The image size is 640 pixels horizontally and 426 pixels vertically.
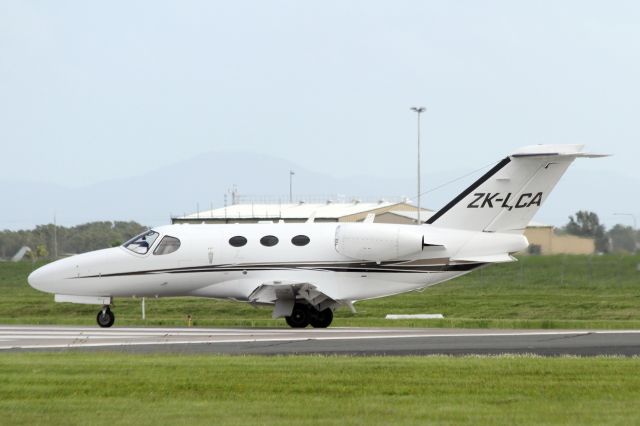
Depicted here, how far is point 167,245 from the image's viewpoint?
93.2 ft

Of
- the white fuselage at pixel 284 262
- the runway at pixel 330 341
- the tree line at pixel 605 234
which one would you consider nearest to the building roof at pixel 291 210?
the tree line at pixel 605 234

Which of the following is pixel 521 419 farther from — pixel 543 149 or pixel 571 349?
pixel 543 149

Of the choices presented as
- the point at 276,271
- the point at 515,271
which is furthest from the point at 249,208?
the point at 276,271

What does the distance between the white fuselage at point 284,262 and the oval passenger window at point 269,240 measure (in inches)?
2.8

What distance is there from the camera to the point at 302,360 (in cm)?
1752

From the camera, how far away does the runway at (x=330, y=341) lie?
19.6m

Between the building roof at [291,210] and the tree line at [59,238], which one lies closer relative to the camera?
the tree line at [59,238]

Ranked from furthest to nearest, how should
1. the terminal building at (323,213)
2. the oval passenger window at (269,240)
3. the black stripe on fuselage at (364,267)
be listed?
1. the terminal building at (323,213)
2. the oval passenger window at (269,240)
3. the black stripe on fuselage at (364,267)

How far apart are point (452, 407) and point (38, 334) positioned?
44.7 feet

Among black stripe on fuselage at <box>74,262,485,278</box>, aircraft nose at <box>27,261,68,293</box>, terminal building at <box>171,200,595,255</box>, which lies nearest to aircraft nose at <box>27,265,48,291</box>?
aircraft nose at <box>27,261,68,293</box>

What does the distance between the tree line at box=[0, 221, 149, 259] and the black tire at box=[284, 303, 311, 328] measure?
44.6 m

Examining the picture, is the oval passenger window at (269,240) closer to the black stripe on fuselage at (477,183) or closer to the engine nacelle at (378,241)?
the engine nacelle at (378,241)

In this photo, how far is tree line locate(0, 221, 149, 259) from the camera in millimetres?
74312

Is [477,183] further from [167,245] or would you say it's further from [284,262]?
[167,245]
